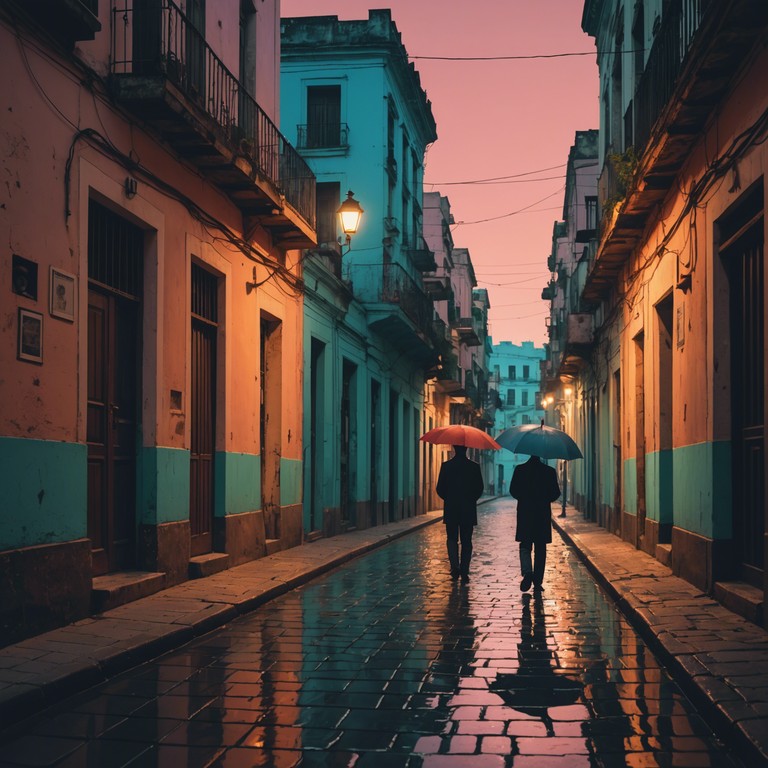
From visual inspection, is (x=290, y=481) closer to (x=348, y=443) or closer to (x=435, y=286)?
(x=348, y=443)

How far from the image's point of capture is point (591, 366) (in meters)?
26.5

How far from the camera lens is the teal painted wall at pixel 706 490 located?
32.1 feet

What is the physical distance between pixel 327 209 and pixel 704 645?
19.0m

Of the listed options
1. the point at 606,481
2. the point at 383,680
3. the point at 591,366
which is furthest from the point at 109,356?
the point at 591,366

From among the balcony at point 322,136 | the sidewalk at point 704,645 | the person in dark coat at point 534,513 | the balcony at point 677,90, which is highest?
the balcony at point 322,136

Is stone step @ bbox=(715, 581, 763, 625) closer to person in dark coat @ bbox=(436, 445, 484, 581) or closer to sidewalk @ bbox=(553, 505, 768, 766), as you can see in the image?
sidewalk @ bbox=(553, 505, 768, 766)

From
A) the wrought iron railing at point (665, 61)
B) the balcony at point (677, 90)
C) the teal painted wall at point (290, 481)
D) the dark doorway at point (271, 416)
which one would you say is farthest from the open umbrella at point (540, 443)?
the teal painted wall at point (290, 481)

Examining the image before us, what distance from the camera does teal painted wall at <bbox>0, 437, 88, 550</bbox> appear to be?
744 centimetres

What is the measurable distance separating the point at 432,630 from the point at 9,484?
3.56 meters

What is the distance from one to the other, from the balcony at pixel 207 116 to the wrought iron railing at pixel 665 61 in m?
4.74

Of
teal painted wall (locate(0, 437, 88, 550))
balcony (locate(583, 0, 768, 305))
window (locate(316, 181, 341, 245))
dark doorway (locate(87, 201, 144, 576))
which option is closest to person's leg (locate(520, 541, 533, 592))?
dark doorway (locate(87, 201, 144, 576))

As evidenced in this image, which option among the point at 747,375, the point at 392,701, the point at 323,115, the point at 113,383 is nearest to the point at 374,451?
the point at 323,115

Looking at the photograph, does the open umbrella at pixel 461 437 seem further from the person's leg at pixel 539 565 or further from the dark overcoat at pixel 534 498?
the person's leg at pixel 539 565

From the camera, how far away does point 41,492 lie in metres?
7.88
